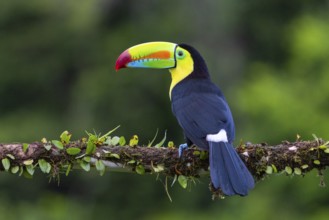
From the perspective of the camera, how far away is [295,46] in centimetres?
1797

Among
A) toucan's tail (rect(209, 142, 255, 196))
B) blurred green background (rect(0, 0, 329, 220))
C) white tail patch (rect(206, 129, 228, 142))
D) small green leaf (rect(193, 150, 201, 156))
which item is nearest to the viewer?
toucan's tail (rect(209, 142, 255, 196))

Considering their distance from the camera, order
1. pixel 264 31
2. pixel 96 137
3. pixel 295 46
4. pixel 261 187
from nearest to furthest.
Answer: pixel 96 137, pixel 261 187, pixel 295 46, pixel 264 31

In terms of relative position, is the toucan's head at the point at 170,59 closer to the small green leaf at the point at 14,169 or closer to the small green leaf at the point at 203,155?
the small green leaf at the point at 203,155

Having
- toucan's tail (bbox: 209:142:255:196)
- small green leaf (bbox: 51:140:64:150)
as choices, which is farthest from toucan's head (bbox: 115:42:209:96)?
small green leaf (bbox: 51:140:64:150)

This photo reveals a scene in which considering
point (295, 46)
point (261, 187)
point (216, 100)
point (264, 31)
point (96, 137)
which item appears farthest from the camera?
point (264, 31)

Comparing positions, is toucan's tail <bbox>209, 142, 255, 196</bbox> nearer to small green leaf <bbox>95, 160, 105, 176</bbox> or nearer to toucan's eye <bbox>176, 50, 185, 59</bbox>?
small green leaf <bbox>95, 160, 105, 176</bbox>

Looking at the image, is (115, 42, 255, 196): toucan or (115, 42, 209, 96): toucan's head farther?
(115, 42, 209, 96): toucan's head

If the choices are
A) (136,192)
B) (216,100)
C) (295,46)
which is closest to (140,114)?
(136,192)

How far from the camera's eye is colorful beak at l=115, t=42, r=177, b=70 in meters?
7.61

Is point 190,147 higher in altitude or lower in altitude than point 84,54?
higher

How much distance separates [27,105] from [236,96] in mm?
4468

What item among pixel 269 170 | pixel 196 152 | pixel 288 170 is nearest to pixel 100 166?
pixel 196 152

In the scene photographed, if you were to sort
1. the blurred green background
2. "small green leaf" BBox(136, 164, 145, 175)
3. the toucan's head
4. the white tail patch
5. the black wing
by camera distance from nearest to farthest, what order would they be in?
"small green leaf" BBox(136, 164, 145, 175) → the white tail patch → the black wing → the toucan's head → the blurred green background

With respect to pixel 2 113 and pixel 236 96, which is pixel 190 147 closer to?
pixel 236 96
